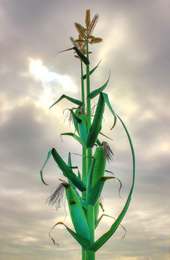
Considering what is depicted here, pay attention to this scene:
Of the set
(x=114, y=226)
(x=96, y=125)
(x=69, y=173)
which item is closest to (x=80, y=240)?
(x=114, y=226)

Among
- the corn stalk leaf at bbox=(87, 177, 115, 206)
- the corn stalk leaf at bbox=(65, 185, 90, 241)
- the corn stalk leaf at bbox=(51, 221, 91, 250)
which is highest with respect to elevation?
the corn stalk leaf at bbox=(87, 177, 115, 206)

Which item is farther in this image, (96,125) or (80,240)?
(96,125)

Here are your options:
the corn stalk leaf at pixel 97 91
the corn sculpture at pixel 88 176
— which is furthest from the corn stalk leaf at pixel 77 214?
the corn stalk leaf at pixel 97 91

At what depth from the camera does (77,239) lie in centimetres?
523

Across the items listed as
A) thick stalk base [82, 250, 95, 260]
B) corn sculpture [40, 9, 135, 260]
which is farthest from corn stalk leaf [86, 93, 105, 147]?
thick stalk base [82, 250, 95, 260]

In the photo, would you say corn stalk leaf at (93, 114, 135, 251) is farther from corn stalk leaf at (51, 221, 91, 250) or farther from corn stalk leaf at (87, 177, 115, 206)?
corn stalk leaf at (87, 177, 115, 206)

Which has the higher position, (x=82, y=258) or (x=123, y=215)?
(x=123, y=215)

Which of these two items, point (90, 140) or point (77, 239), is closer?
point (77, 239)

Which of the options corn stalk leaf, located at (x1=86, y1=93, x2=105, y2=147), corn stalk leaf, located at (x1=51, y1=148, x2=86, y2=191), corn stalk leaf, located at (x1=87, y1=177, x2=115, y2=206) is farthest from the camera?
corn stalk leaf, located at (x1=86, y1=93, x2=105, y2=147)

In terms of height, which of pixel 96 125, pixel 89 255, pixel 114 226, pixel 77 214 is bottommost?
pixel 89 255

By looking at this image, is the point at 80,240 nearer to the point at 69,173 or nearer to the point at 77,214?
the point at 77,214

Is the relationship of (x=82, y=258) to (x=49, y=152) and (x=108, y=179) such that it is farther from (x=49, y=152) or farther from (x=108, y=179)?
(x=49, y=152)

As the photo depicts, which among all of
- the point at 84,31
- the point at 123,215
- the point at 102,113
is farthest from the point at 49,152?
the point at 84,31

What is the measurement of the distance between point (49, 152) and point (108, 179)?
0.89 metres
